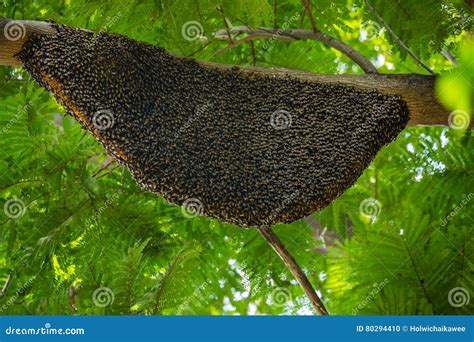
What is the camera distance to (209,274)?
7125mm

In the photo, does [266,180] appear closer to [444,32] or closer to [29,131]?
[444,32]

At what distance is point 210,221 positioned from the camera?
7215 millimetres

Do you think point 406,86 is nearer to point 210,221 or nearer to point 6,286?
point 210,221

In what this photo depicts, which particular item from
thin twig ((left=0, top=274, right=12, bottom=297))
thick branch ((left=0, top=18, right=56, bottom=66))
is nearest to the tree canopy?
thin twig ((left=0, top=274, right=12, bottom=297))

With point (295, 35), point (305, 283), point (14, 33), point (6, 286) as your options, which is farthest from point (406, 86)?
point (6, 286)

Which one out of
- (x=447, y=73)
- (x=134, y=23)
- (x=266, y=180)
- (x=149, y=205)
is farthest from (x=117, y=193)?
(x=447, y=73)

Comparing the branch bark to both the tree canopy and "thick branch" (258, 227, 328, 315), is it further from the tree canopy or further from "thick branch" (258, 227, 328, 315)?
"thick branch" (258, 227, 328, 315)

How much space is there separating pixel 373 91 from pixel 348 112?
0.85 feet

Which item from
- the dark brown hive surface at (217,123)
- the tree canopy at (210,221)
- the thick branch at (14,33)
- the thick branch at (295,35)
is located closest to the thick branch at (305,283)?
the tree canopy at (210,221)

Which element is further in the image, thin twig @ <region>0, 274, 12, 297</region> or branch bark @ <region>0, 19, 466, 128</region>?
thin twig @ <region>0, 274, 12, 297</region>

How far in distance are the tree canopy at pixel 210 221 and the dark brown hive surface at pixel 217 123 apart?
284 millimetres

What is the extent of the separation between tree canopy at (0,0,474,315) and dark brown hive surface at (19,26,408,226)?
0.28 m

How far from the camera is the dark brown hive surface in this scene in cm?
416

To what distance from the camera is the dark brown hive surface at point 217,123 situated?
416cm
